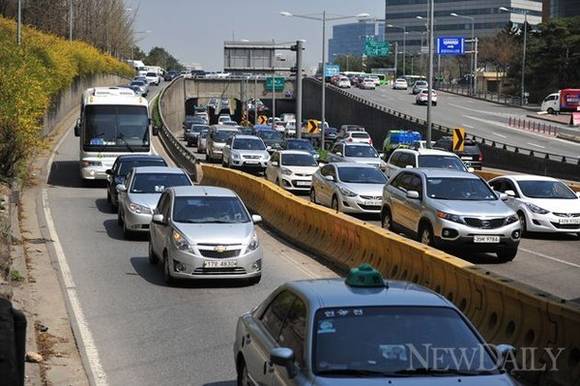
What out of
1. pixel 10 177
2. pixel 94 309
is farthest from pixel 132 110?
pixel 94 309

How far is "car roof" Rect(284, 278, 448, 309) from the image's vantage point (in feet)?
22.6

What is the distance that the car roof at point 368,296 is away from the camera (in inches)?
271

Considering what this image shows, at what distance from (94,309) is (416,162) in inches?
665

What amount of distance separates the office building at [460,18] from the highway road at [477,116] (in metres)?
65.4

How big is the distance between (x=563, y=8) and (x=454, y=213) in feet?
387

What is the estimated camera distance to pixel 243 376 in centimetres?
838

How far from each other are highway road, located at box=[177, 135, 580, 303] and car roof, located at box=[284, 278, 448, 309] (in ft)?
26.8

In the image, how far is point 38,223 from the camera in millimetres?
23703

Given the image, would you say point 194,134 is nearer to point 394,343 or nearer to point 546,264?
point 546,264

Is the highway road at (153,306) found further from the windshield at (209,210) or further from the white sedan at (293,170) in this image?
the white sedan at (293,170)

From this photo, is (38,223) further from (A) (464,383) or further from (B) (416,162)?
(A) (464,383)

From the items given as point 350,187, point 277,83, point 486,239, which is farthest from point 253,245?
point 277,83

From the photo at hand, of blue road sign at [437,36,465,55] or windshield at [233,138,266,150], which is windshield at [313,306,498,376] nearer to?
windshield at [233,138,266,150]

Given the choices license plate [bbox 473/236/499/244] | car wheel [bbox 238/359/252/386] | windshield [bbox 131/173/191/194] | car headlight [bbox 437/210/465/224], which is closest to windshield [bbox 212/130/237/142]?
windshield [bbox 131/173/191/194]
